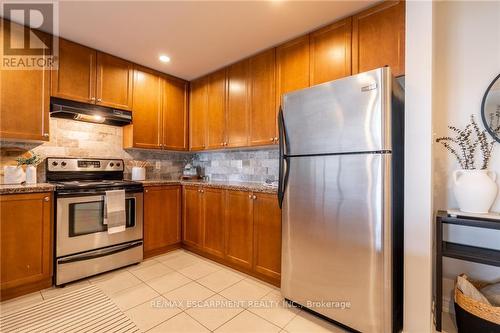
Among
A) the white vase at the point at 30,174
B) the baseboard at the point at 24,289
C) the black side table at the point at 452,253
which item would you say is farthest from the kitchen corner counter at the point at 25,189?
the black side table at the point at 452,253

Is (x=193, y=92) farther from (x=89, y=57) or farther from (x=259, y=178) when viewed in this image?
(x=259, y=178)

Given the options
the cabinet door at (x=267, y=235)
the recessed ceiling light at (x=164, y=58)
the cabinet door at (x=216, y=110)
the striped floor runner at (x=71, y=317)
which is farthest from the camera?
the cabinet door at (x=216, y=110)

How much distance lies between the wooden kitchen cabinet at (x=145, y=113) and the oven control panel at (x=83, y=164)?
0.29 m

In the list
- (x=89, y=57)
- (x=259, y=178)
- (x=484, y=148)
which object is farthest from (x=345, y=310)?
Answer: (x=89, y=57)

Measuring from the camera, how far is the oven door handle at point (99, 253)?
221cm

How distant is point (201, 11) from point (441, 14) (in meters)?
1.91

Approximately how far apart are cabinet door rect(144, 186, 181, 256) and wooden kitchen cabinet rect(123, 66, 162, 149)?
66 cm

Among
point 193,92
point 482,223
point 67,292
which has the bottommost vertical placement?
point 67,292

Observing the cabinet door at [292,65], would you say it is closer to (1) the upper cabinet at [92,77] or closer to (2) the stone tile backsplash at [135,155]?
(2) the stone tile backsplash at [135,155]

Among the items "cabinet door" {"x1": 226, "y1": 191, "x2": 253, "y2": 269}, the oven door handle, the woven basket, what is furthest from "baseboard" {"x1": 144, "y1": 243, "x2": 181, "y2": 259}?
the woven basket

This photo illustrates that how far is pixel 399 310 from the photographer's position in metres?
1.62

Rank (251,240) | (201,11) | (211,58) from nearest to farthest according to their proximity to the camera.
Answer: (201,11), (251,240), (211,58)

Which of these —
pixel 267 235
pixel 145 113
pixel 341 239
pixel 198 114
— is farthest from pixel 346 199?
pixel 145 113

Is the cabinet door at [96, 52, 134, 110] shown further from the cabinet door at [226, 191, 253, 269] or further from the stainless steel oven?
the cabinet door at [226, 191, 253, 269]
